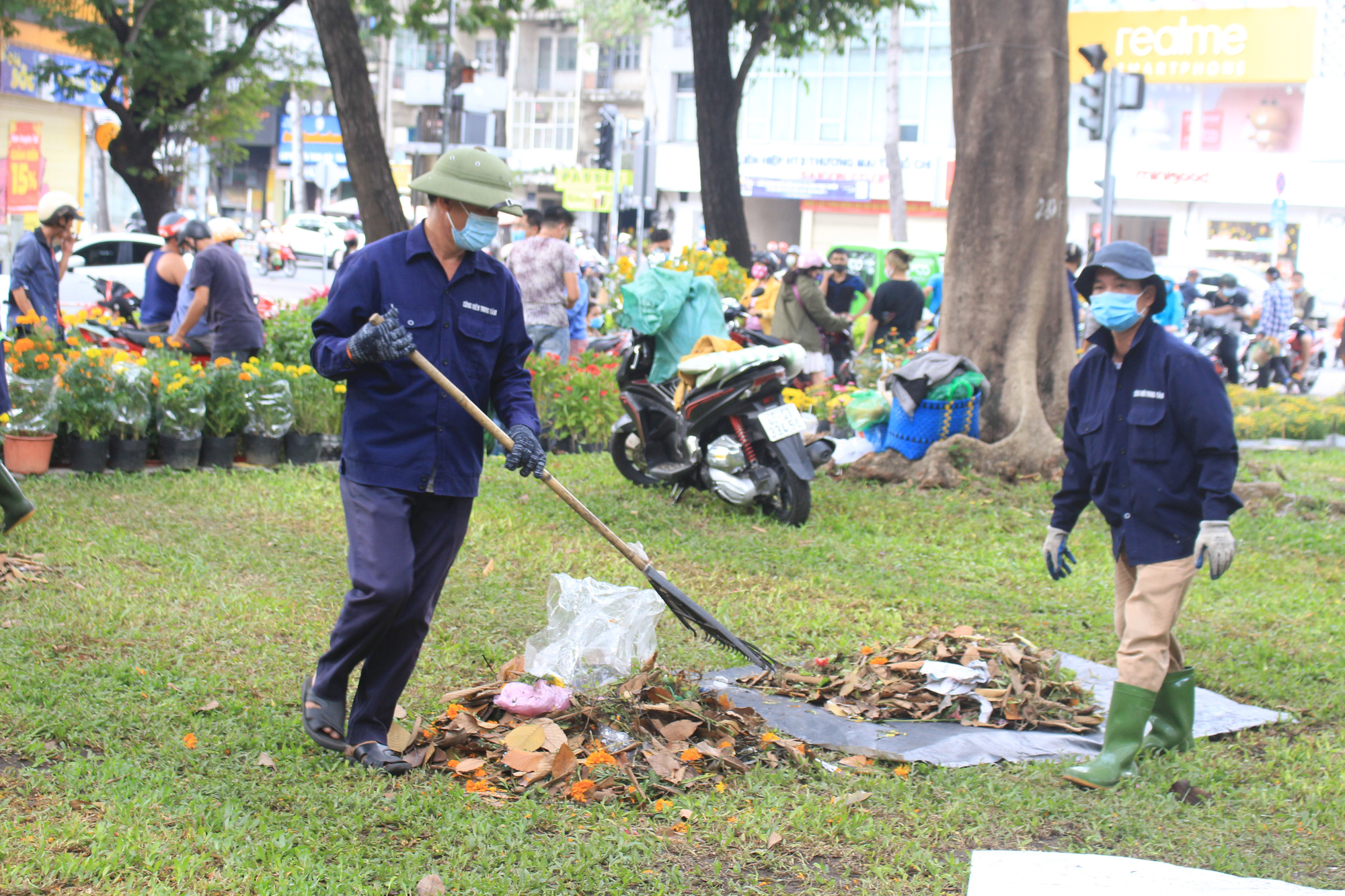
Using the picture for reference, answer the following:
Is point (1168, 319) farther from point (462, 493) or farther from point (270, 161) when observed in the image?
point (270, 161)

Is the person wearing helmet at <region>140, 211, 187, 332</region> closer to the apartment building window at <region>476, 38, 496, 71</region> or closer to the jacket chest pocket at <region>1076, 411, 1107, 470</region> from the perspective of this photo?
the jacket chest pocket at <region>1076, 411, 1107, 470</region>

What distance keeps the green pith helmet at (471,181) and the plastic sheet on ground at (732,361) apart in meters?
3.95

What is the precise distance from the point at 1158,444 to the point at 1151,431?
0.17 ft

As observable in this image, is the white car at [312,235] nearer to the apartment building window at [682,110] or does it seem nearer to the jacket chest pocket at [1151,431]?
the apartment building window at [682,110]

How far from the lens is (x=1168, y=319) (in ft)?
47.2

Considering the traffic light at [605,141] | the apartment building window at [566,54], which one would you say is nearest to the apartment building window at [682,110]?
the apartment building window at [566,54]

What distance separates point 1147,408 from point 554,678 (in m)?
2.30

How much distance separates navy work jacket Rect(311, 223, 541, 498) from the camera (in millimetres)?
3939

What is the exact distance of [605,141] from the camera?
20141 mm

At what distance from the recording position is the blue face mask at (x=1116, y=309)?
4277 millimetres

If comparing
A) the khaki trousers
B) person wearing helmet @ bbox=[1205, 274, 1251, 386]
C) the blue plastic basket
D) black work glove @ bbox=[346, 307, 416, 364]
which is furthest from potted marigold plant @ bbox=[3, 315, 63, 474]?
person wearing helmet @ bbox=[1205, 274, 1251, 386]

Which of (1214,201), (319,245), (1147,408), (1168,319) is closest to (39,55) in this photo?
(319,245)

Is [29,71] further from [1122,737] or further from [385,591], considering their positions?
[1122,737]

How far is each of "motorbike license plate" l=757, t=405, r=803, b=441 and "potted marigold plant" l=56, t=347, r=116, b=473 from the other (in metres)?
4.36
